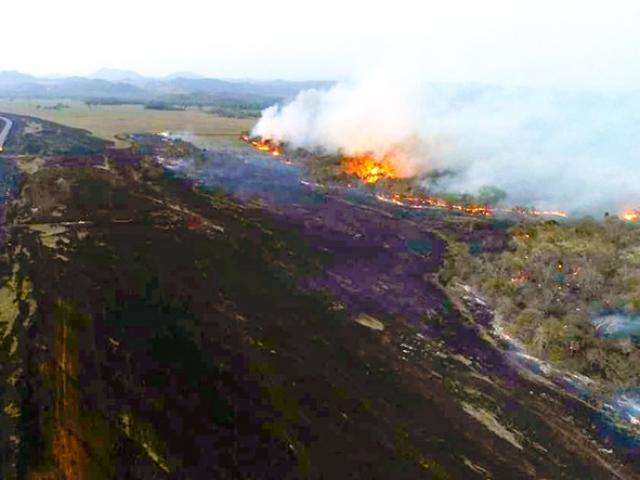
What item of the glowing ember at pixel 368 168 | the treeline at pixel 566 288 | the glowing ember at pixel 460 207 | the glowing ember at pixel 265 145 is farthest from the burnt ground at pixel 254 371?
the glowing ember at pixel 265 145

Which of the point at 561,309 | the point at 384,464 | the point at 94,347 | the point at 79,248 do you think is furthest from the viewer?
the point at 79,248

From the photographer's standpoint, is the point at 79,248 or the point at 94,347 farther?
the point at 79,248

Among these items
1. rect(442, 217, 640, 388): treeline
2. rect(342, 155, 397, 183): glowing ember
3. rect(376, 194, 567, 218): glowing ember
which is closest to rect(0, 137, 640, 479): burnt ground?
rect(442, 217, 640, 388): treeline

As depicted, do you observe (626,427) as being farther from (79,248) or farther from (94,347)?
(79,248)

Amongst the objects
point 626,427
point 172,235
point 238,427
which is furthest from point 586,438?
point 172,235

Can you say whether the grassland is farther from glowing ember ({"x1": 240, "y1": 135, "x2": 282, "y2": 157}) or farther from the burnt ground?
the burnt ground

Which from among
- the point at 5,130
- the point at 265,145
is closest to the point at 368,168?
the point at 265,145
